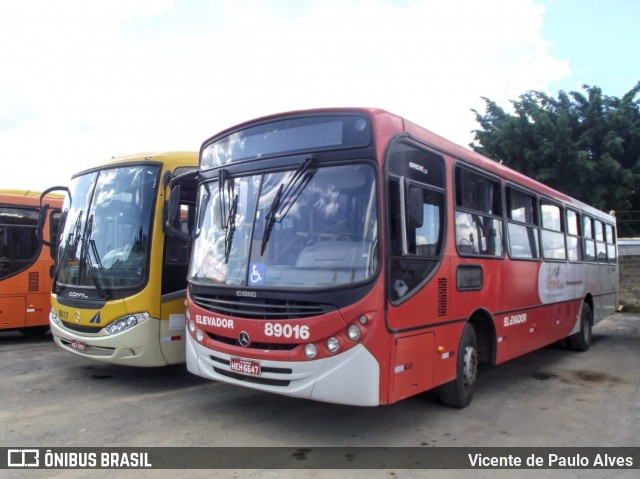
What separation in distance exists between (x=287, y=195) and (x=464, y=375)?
2963 millimetres

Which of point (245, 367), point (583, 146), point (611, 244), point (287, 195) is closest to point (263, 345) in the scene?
point (245, 367)

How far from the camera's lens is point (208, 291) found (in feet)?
17.6

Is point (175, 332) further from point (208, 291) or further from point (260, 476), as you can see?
point (260, 476)

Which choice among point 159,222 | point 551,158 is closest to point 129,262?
point 159,222

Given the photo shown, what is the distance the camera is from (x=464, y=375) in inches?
239

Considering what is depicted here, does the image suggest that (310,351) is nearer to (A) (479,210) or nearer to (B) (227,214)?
(B) (227,214)

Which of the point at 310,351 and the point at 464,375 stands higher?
the point at 310,351

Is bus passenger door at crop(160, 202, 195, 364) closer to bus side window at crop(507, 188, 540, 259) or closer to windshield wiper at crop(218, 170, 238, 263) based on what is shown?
windshield wiper at crop(218, 170, 238, 263)

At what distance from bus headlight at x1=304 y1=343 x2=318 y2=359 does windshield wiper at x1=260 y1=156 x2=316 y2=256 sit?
0.99m

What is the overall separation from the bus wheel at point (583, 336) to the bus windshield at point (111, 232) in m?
8.25

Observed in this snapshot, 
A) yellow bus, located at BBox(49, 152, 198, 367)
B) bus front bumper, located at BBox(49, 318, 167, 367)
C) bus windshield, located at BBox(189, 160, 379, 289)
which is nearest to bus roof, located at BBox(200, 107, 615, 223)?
bus windshield, located at BBox(189, 160, 379, 289)

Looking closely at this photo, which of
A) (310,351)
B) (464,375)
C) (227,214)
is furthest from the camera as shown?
(464,375)

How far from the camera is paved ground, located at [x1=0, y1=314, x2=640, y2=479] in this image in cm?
491

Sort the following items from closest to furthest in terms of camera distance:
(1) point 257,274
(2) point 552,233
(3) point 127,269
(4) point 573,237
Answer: (1) point 257,274 < (3) point 127,269 < (2) point 552,233 < (4) point 573,237
